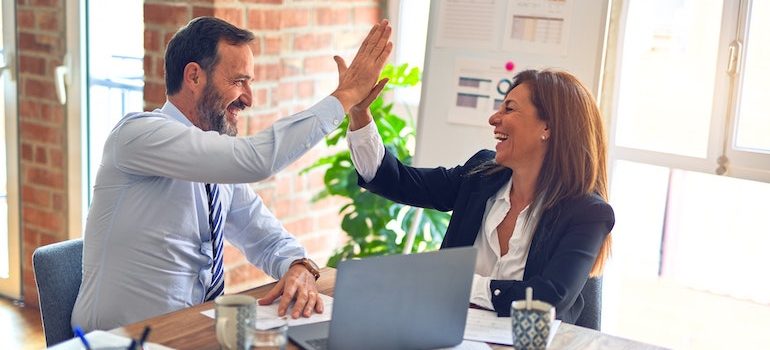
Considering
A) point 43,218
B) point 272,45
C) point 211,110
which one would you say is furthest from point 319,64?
point 211,110

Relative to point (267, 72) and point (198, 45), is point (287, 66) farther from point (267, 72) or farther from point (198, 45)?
point (198, 45)

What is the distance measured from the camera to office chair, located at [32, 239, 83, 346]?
2131 millimetres

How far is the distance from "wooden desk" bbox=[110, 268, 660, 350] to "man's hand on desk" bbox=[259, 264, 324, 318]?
0.07 metres

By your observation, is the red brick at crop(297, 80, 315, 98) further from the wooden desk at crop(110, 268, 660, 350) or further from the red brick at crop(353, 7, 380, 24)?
the wooden desk at crop(110, 268, 660, 350)

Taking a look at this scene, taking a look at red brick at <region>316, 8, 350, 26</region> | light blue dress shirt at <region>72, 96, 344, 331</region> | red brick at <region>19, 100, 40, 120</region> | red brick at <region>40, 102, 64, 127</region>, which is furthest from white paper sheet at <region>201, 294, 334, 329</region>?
red brick at <region>19, 100, 40, 120</region>

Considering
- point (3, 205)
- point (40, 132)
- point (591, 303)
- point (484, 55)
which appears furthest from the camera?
point (3, 205)

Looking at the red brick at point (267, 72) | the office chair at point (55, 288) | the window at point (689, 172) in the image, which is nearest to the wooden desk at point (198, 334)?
the office chair at point (55, 288)

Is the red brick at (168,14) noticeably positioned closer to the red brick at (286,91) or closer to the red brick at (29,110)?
the red brick at (286,91)

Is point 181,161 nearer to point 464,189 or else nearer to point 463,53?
point 464,189

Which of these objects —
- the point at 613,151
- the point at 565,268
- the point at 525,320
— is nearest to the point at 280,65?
the point at 613,151

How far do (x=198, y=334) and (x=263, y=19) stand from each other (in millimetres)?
1782

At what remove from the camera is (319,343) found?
1796 millimetres

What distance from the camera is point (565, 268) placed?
2121mm

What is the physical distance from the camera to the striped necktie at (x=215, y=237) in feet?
7.47
